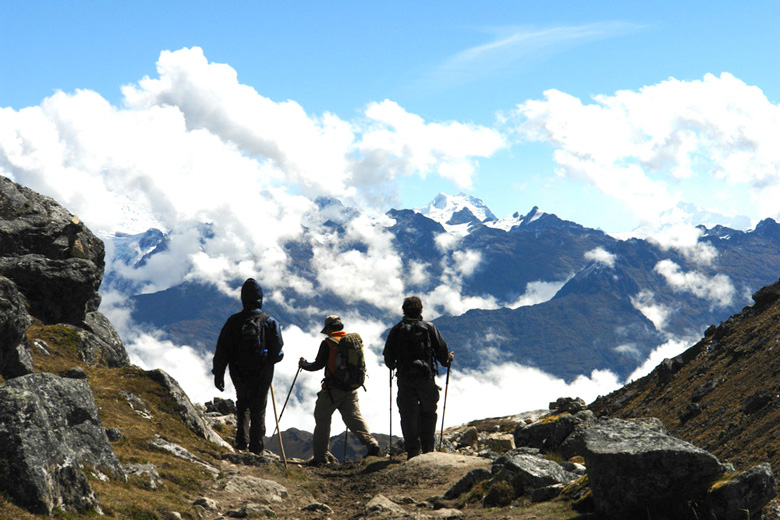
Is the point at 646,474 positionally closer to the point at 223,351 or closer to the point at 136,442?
the point at 136,442

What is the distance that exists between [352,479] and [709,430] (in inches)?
546

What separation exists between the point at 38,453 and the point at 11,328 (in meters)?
6.90

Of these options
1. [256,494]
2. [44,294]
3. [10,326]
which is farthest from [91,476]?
[44,294]

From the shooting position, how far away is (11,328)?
13.9 m

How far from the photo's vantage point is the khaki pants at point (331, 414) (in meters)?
17.9

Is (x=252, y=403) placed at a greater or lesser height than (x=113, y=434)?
greater

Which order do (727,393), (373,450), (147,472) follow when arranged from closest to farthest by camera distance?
(147,472) < (373,450) < (727,393)

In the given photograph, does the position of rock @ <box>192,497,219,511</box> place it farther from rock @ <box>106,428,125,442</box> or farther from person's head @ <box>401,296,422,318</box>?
person's head @ <box>401,296,422,318</box>

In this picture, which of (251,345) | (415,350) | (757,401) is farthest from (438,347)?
(757,401)

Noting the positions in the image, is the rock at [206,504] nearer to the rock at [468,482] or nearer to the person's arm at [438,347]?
the rock at [468,482]

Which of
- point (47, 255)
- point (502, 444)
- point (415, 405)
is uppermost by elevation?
point (47, 255)

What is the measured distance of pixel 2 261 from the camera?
27359 mm

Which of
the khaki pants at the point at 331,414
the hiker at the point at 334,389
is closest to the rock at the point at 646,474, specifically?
the hiker at the point at 334,389

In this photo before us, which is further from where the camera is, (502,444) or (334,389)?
(502,444)
